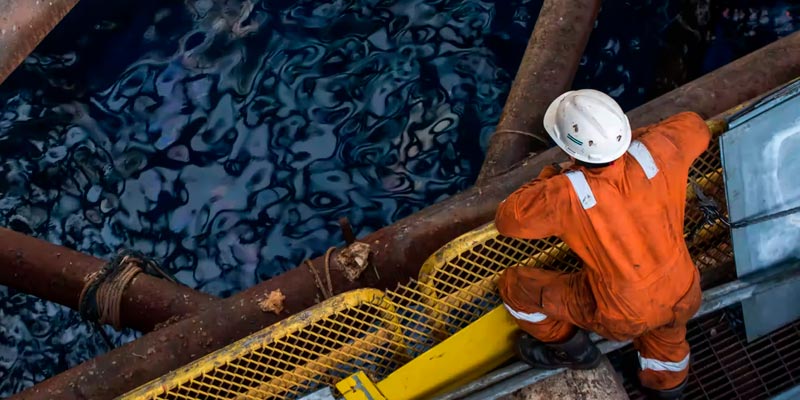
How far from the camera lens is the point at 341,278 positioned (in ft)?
11.2

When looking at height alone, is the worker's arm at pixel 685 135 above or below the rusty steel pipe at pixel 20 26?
below

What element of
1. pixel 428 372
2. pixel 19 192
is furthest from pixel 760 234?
pixel 19 192

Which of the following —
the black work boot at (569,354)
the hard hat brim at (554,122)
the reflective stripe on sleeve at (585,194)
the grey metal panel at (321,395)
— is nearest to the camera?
Result: the reflective stripe on sleeve at (585,194)

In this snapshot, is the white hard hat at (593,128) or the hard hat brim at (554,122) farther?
the hard hat brim at (554,122)

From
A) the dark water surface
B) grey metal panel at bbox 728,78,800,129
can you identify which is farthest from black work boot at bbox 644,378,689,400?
the dark water surface

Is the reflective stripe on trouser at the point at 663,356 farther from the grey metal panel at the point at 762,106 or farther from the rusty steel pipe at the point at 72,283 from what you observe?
the rusty steel pipe at the point at 72,283

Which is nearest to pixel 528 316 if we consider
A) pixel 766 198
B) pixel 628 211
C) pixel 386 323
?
pixel 386 323

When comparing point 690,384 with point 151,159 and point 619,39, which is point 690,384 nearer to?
point 619,39

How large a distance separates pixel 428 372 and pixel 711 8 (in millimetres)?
4177

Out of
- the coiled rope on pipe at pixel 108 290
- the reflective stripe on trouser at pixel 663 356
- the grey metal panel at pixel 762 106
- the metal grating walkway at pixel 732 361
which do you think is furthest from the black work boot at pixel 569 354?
the coiled rope on pipe at pixel 108 290

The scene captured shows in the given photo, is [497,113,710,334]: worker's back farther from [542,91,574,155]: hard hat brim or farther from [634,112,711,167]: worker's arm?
[542,91,574,155]: hard hat brim

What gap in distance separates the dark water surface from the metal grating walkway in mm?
2142

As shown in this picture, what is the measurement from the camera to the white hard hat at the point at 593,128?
285 centimetres

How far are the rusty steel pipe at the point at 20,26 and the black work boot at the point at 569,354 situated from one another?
251 cm
